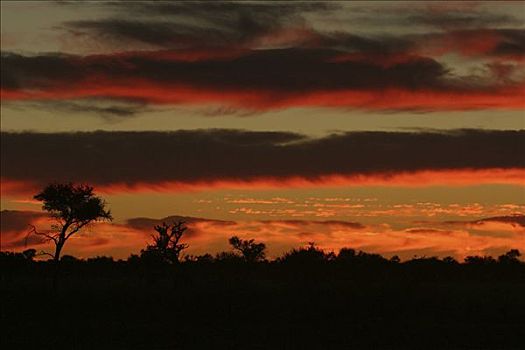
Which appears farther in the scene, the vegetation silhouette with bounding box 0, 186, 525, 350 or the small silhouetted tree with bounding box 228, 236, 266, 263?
the small silhouetted tree with bounding box 228, 236, 266, 263

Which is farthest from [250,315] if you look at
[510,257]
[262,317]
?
[510,257]

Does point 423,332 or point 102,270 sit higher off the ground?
point 102,270

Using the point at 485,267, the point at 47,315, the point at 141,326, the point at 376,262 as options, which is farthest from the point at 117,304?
the point at 485,267

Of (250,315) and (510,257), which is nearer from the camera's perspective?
(250,315)

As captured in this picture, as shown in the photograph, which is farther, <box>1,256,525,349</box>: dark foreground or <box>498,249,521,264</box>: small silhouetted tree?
<box>498,249,521,264</box>: small silhouetted tree

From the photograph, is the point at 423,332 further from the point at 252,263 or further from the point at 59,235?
the point at 252,263

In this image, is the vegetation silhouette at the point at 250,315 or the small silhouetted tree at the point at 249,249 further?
the small silhouetted tree at the point at 249,249

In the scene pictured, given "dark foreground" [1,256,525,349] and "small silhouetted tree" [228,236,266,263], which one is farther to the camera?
"small silhouetted tree" [228,236,266,263]

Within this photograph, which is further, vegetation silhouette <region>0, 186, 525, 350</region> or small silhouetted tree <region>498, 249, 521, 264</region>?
small silhouetted tree <region>498, 249, 521, 264</region>

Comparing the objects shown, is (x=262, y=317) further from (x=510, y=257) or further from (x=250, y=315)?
(x=510, y=257)

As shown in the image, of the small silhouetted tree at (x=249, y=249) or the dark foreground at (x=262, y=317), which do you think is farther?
the small silhouetted tree at (x=249, y=249)

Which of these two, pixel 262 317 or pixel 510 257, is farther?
pixel 510 257

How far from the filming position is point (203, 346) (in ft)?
155

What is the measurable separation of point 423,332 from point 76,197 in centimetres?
3741
